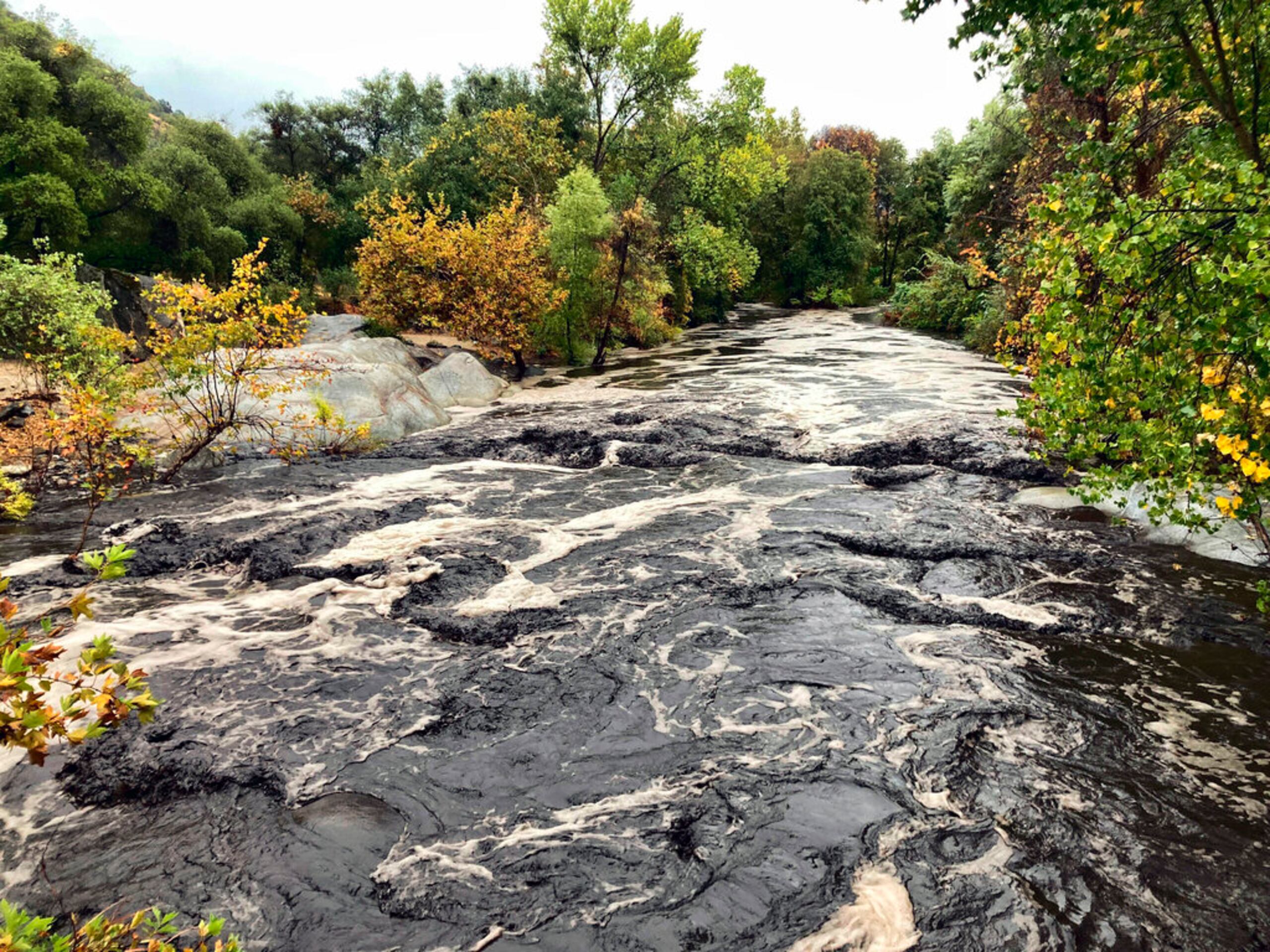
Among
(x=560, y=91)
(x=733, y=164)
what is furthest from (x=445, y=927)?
(x=560, y=91)

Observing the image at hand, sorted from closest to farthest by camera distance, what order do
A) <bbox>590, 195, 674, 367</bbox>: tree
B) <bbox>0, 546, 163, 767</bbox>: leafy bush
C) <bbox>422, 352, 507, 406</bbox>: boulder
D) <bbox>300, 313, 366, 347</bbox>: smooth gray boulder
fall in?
<bbox>0, 546, 163, 767</bbox>: leafy bush → <bbox>422, 352, 507, 406</bbox>: boulder → <bbox>300, 313, 366, 347</bbox>: smooth gray boulder → <bbox>590, 195, 674, 367</bbox>: tree

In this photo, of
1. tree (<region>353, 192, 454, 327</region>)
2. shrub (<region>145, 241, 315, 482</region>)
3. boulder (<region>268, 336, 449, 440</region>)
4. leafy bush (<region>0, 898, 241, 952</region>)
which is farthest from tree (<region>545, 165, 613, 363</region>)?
A: leafy bush (<region>0, 898, 241, 952</region>)

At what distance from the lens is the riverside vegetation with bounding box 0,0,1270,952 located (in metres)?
5.54

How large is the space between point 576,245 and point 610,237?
1418 millimetres

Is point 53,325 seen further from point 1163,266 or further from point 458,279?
point 1163,266

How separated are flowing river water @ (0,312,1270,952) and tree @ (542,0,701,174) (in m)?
29.3

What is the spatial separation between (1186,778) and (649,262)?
25.7 m

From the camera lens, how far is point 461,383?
20.3 m

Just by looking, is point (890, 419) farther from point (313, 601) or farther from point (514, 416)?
point (313, 601)

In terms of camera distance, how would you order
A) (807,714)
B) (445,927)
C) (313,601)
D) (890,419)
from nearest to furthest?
(445,927) < (807,714) < (313,601) < (890,419)

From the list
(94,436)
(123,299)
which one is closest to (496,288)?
(123,299)

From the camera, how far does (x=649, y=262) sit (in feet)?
93.1

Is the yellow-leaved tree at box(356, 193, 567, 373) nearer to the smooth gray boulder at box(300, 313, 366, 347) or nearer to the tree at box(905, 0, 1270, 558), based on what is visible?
the smooth gray boulder at box(300, 313, 366, 347)

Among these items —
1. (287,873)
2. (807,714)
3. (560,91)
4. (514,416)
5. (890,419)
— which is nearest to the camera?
(287,873)
